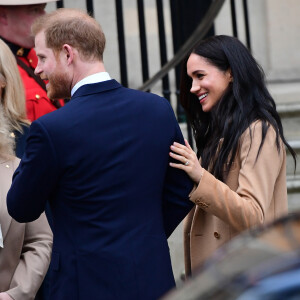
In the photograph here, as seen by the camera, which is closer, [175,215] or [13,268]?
[175,215]

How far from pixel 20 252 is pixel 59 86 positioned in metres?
0.81

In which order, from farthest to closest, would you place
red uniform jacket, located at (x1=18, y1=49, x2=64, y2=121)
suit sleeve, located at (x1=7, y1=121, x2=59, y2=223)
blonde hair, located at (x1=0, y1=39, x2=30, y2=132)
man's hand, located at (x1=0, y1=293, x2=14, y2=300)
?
red uniform jacket, located at (x1=18, y1=49, x2=64, y2=121) < blonde hair, located at (x1=0, y1=39, x2=30, y2=132) < man's hand, located at (x1=0, y1=293, x2=14, y2=300) < suit sleeve, located at (x1=7, y1=121, x2=59, y2=223)

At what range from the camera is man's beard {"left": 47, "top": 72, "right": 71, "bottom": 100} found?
3152 mm

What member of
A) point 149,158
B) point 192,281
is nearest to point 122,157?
point 149,158

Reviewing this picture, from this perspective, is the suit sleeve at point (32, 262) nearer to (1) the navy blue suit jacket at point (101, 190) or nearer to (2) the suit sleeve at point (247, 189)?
(1) the navy blue suit jacket at point (101, 190)

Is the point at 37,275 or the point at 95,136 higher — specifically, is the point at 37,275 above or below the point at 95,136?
below

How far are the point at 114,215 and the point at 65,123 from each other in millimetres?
355

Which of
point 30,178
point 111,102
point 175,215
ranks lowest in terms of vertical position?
point 175,215

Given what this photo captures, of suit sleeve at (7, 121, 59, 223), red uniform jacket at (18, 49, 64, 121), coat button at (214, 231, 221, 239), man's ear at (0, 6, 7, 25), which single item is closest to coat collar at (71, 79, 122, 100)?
suit sleeve at (7, 121, 59, 223)

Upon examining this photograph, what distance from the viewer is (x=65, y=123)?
2990 mm

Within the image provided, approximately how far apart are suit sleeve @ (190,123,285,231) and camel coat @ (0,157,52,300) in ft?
2.51

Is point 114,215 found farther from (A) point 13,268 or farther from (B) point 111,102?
(A) point 13,268

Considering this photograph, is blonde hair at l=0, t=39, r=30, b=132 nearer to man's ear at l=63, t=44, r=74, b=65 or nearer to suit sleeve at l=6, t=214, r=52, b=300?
suit sleeve at l=6, t=214, r=52, b=300

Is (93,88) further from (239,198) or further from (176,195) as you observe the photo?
(239,198)
